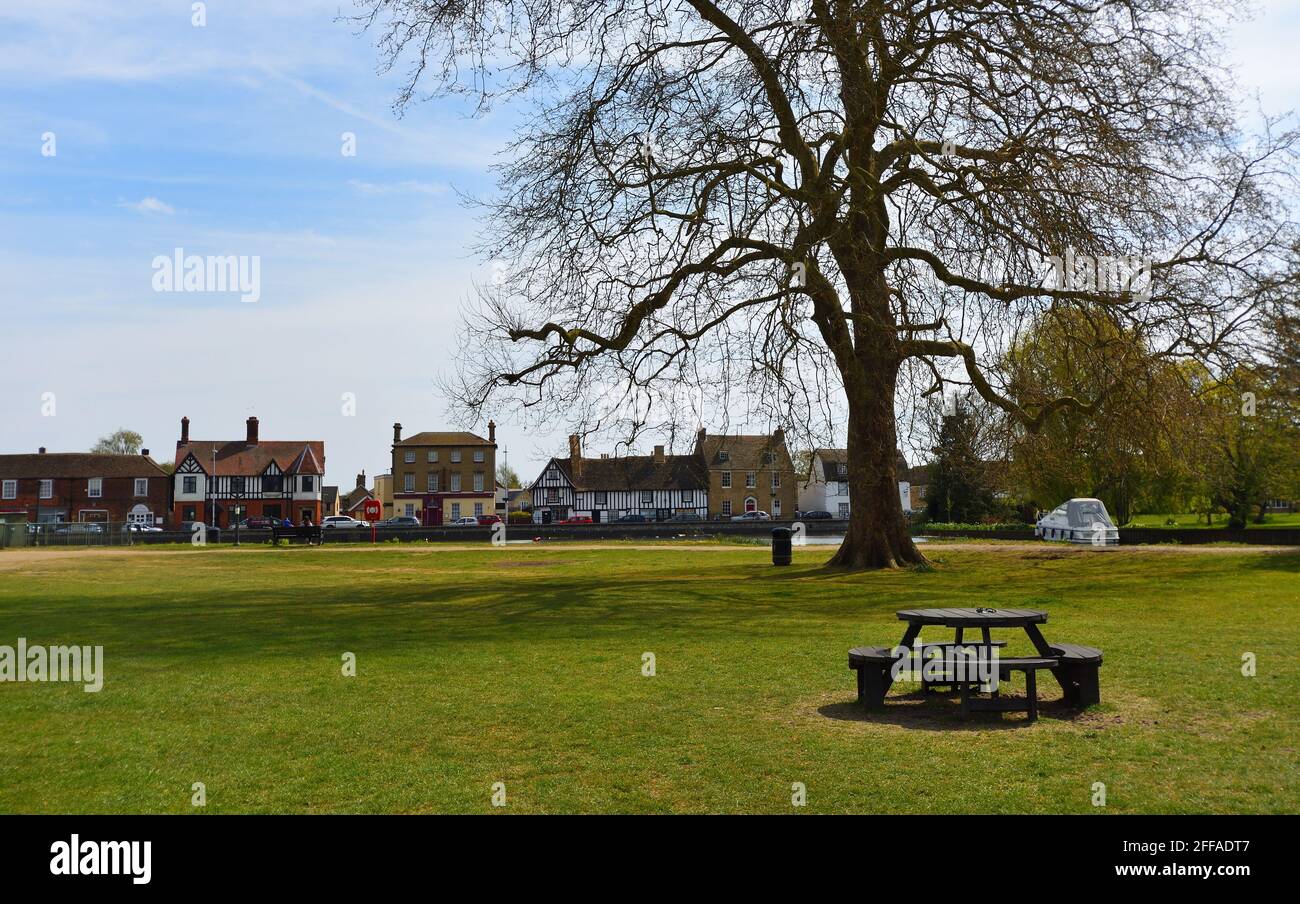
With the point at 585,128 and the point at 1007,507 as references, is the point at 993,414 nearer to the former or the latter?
the point at 585,128

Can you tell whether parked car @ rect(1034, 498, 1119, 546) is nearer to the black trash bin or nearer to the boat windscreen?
the boat windscreen

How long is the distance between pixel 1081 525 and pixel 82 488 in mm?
87167

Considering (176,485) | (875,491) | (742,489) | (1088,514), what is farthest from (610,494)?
(875,491)

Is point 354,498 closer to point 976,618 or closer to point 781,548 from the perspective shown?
point 781,548

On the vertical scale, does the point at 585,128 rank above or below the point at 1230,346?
above

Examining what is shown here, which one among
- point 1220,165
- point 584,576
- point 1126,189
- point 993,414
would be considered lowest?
point 584,576

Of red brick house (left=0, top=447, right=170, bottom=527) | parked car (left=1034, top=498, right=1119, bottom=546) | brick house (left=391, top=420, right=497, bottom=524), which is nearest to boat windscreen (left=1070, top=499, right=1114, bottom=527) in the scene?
parked car (left=1034, top=498, right=1119, bottom=546)

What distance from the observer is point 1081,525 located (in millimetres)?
43906

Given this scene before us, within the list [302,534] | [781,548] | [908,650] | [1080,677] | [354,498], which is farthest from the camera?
[354,498]

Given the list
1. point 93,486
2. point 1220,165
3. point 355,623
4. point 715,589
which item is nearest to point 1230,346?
point 1220,165

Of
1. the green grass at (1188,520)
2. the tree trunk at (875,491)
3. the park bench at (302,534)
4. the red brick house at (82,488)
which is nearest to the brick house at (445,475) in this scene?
the red brick house at (82,488)

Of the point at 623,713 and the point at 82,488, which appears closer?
the point at 623,713
